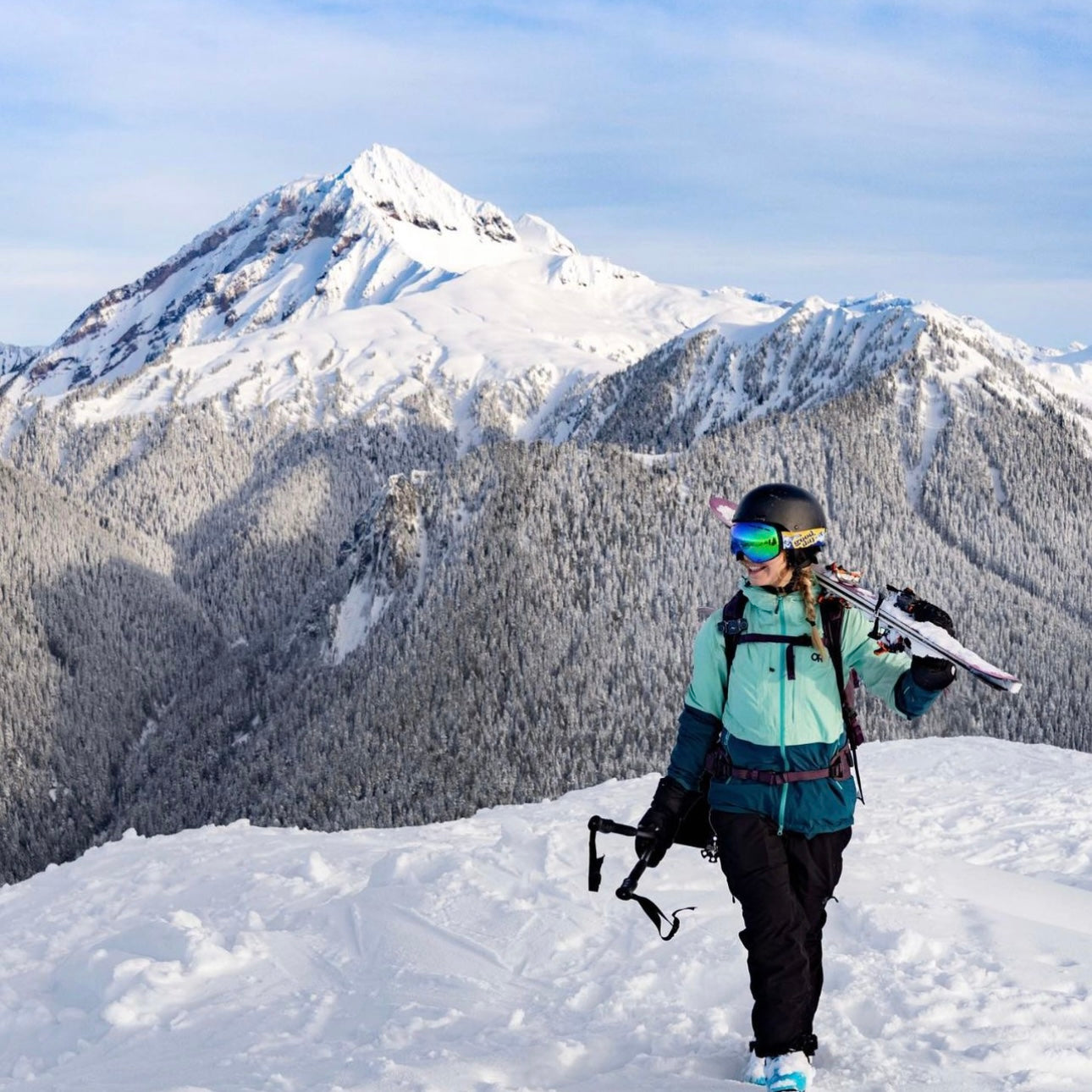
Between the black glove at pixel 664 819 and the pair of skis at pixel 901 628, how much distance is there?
1737 millimetres

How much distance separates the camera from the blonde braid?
23.9 ft

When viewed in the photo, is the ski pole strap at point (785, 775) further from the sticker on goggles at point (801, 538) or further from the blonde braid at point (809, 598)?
the sticker on goggles at point (801, 538)

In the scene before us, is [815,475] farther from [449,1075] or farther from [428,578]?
[449,1075]

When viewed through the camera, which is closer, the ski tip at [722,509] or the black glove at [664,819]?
the black glove at [664,819]

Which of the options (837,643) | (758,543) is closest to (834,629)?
(837,643)

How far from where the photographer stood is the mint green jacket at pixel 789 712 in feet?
23.9

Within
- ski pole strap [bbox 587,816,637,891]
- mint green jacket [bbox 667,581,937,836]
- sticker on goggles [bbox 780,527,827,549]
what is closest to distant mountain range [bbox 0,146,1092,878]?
A: ski pole strap [bbox 587,816,637,891]

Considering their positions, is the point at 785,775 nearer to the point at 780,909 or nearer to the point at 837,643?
the point at 780,909

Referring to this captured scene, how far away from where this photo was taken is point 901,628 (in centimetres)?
717

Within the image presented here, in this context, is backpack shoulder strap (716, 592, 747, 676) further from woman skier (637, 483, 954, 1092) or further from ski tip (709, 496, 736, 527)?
ski tip (709, 496, 736, 527)

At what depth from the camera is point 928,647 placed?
7.01 meters

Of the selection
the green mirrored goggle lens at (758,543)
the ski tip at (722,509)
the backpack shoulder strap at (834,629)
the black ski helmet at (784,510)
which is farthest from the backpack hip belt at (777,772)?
the ski tip at (722,509)

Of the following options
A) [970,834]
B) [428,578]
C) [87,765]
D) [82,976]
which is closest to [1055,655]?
[428,578]

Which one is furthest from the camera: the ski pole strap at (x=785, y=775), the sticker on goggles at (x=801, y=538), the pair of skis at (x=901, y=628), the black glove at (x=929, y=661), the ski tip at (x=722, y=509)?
the ski tip at (x=722, y=509)
